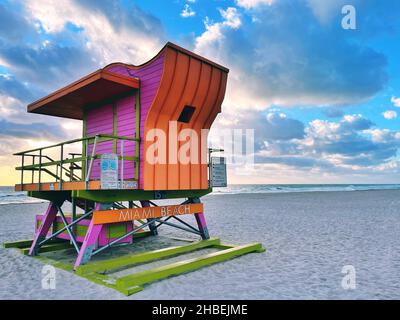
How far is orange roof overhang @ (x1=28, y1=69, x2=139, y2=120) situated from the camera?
7.95 m

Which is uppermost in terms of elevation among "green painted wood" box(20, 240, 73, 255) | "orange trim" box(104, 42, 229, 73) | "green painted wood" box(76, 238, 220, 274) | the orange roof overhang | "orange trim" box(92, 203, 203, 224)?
"orange trim" box(104, 42, 229, 73)

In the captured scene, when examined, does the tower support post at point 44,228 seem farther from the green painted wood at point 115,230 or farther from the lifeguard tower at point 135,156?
the green painted wood at point 115,230

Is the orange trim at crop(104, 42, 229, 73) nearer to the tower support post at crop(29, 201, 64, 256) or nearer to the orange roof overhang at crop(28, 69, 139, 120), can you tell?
the orange roof overhang at crop(28, 69, 139, 120)

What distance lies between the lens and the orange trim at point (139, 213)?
754cm

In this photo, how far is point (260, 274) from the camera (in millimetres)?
7152

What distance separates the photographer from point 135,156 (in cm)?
821

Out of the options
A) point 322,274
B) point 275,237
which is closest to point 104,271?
point 322,274

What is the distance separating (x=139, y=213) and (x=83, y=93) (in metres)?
3.68

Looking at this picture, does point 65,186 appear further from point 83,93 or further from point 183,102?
point 183,102

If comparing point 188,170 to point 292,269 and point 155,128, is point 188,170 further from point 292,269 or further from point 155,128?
point 292,269

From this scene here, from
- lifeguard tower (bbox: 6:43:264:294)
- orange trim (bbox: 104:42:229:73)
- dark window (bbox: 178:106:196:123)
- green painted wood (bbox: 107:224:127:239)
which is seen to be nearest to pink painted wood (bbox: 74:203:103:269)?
lifeguard tower (bbox: 6:43:264:294)

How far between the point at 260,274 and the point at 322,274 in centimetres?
139

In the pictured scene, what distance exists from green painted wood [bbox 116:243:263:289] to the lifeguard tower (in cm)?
2

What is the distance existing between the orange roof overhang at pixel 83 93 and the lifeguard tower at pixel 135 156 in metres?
0.03
